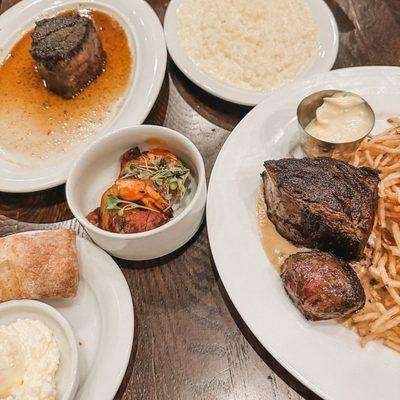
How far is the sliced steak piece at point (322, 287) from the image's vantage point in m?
1.94

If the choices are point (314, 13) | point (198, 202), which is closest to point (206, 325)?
point (198, 202)

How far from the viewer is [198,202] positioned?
222cm

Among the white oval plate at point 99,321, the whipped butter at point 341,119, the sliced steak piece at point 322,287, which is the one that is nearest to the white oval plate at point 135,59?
the white oval plate at point 99,321

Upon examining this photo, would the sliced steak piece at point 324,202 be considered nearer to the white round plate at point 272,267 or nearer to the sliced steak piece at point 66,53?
the white round plate at point 272,267

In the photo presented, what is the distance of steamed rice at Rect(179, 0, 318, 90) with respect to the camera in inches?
118

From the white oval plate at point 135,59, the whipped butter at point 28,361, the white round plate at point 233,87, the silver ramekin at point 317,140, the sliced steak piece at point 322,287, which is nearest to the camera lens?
the whipped butter at point 28,361

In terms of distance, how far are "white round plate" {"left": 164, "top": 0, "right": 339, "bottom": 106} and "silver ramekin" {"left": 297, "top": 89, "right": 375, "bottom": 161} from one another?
1.23 feet

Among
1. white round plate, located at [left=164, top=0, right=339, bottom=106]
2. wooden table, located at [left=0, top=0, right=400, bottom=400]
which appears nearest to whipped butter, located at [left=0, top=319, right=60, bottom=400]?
wooden table, located at [left=0, top=0, right=400, bottom=400]

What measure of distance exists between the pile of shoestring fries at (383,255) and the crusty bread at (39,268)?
1.37 meters

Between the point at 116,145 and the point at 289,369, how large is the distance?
148cm

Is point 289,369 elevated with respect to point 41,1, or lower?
lower

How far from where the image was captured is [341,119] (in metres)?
2.50

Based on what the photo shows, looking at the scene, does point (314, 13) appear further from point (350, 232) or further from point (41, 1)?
point (41, 1)

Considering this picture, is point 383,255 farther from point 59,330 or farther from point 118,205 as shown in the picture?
point 59,330
